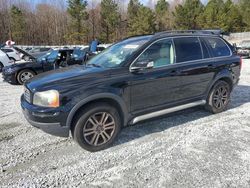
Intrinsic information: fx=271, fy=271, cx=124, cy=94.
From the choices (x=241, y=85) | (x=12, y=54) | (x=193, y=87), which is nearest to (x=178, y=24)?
(x=12, y=54)

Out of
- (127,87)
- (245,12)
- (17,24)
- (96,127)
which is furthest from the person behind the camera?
(17,24)

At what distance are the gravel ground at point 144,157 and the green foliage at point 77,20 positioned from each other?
48.7 m

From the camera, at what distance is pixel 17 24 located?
54094mm

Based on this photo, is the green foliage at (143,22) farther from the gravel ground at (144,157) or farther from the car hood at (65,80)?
the car hood at (65,80)

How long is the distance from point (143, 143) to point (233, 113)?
2521 millimetres

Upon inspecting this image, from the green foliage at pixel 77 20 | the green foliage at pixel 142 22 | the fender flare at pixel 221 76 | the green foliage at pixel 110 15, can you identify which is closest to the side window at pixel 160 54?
the fender flare at pixel 221 76

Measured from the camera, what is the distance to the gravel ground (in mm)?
3428

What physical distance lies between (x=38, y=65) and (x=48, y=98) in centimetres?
718

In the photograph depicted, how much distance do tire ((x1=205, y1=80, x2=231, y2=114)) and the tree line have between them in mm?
47269

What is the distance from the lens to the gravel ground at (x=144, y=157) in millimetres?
3428

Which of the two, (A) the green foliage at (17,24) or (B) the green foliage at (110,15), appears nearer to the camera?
(A) the green foliage at (17,24)

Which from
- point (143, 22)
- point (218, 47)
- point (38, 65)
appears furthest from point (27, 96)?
point (143, 22)

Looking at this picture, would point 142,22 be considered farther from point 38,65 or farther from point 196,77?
point 196,77

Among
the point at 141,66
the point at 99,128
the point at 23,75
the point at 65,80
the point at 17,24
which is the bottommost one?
the point at 99,128
